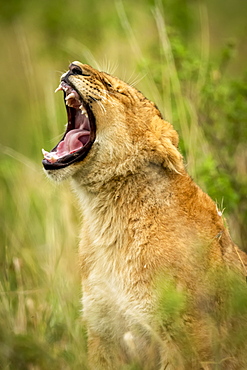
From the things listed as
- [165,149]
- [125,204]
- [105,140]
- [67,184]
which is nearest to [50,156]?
[105,140]

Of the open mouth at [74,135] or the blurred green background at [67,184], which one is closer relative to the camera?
the open mouth at [74,135]

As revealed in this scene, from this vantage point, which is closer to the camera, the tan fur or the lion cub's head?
the tan fur

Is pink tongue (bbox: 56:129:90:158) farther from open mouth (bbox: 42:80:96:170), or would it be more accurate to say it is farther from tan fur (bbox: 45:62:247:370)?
tan fur (bbox: 45:62:247:370)

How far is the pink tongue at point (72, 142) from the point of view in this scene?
445 cm

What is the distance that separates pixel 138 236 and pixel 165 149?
572mm

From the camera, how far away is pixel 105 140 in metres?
4.34

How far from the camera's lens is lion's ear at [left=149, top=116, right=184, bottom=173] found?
4309 mm

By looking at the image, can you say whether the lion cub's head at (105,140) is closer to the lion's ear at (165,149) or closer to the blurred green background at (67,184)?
the lion's ear at (165,149)

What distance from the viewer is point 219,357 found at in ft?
13.1

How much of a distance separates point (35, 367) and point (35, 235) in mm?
3010

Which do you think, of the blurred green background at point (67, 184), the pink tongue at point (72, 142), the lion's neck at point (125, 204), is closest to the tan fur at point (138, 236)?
the lion's neck at point (125, 204)

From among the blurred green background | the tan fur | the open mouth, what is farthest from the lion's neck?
the blurred green background

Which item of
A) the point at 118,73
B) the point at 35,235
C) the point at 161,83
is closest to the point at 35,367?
the point at 35,235

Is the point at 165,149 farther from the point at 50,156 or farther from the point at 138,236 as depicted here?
the point at 50,156
